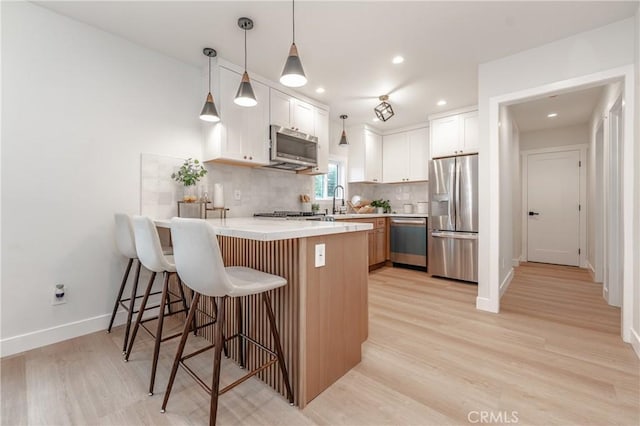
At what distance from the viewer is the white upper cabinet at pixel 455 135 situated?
421 cm

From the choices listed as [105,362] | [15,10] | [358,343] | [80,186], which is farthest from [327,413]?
[15,10]

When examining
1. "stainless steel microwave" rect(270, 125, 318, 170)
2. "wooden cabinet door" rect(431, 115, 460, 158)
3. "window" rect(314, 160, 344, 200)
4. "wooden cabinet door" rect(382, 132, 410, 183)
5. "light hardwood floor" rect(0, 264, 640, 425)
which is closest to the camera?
"light hardwood floor" rect(0, 264, 640, 425)

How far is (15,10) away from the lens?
2086 mm

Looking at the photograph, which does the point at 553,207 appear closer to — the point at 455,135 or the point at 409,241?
the point at 455,135

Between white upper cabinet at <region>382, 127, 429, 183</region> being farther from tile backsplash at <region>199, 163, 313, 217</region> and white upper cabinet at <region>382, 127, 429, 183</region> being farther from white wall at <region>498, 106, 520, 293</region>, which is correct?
tile backsplash at <region>199, 163, 313, 217</region>

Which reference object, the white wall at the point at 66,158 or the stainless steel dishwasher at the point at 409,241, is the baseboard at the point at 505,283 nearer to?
the stainless steel dishwasher at the point at 409,241

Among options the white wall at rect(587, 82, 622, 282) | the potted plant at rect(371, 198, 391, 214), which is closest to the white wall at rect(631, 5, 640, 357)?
the white wall at rect(587, 82, 622, 282)

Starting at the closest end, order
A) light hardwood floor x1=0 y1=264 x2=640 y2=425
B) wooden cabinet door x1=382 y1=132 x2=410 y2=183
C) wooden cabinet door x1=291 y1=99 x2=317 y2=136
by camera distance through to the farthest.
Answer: light hardwood floor x1=0 y1=264 x2=640 y2=425 < wooden cabinet door x1=291 y1=99 x2=317 y2=136 < wooden cabinet door x1=382 y1=132 x2=410 y2=183

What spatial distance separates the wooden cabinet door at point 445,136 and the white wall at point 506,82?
1444mm

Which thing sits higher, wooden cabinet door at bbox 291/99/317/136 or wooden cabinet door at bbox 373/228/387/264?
wooden cabinet door at bbox 291/99/317/136

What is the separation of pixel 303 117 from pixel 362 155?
1.61 m

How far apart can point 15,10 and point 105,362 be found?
2.63 meters

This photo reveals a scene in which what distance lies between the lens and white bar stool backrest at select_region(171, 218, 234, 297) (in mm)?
1249

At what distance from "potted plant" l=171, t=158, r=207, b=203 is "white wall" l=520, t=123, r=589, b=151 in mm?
5898
